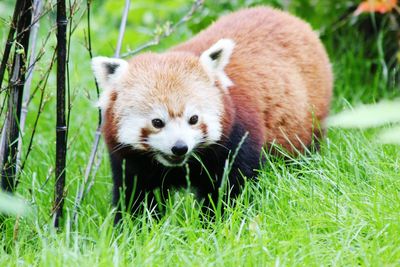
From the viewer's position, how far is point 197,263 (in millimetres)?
2502

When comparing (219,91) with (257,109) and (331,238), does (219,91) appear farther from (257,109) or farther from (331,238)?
(331,238)

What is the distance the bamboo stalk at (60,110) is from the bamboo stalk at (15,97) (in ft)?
0.50

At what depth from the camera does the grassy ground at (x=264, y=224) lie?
252 centimetres

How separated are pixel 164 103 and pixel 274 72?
957mm

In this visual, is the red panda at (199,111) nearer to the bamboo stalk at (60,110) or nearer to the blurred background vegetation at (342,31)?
the bamboo stalk at (60,110)

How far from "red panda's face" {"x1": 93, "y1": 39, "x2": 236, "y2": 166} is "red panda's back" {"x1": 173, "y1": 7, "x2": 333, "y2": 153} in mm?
259

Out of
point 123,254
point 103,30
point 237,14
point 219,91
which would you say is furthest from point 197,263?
point 103,30

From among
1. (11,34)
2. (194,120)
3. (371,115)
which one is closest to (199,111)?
(194,120)

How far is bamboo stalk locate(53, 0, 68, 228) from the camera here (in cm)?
300

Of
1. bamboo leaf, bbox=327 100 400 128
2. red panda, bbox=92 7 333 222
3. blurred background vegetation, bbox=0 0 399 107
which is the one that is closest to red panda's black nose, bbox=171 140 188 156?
red panda, bbox=92 7 333 222

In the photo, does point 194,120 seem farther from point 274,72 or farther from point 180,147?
point 274,72

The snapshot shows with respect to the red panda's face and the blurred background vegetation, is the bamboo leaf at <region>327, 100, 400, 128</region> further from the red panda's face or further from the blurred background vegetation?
the blurred background vegetation

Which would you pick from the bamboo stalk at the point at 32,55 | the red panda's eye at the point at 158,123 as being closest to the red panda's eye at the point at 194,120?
the red panda's eye at the point at 158,123

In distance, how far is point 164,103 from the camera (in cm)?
323
